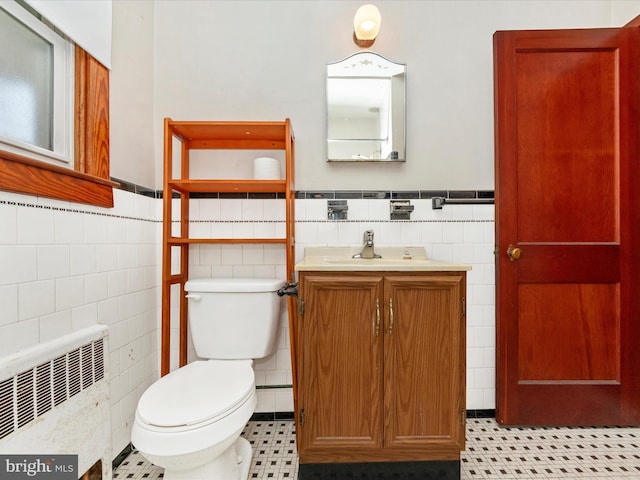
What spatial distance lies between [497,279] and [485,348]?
386 millimetres

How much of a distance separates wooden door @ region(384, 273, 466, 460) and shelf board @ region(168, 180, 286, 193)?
0.73 meters

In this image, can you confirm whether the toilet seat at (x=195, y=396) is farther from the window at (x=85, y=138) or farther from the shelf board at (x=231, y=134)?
the shelf board at (x=231, y=134)

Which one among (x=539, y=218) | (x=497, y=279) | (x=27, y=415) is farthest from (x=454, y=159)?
(x=27, y=415)

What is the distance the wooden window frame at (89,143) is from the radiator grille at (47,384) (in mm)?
552

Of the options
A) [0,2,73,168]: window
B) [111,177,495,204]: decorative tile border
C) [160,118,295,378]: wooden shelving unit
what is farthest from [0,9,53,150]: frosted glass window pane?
[111,177,495,204]: decorative tile border

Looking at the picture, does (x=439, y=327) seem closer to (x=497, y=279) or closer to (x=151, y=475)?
(x=497, y=279)

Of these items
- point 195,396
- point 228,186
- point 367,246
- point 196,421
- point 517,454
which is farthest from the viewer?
point 367,246

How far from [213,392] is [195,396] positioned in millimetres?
59

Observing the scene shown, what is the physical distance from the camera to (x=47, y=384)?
3.34ft

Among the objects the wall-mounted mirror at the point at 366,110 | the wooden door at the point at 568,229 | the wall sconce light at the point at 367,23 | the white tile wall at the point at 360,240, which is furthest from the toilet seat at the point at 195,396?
the wall sconce light at the point at 367,23

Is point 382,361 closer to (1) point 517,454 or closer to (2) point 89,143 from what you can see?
(1) point 517,454

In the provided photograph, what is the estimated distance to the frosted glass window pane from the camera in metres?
1.07

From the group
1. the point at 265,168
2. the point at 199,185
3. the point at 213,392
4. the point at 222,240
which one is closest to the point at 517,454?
the point at 213,392

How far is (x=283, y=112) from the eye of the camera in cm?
177
